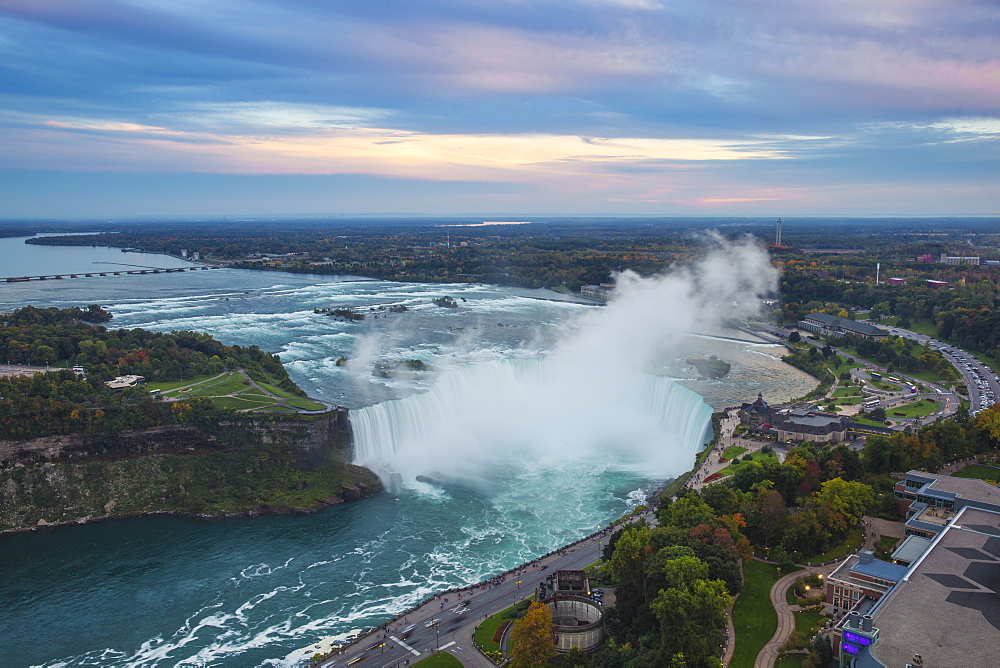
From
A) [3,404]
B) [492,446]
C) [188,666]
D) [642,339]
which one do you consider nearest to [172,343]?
[3,404]

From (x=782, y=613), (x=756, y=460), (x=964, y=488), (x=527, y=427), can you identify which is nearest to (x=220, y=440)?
(x=527, y=427)

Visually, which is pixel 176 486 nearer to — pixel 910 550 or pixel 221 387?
pixel 221 387

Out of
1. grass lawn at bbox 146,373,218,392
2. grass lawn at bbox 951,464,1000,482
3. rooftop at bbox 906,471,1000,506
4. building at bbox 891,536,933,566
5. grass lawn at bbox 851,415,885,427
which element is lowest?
grass lawn at bbox 951,464,1000,482

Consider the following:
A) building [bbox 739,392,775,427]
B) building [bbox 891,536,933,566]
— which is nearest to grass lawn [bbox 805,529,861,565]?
building [bbox 891,536,933,566]

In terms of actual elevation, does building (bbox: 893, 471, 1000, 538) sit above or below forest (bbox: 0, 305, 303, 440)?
below

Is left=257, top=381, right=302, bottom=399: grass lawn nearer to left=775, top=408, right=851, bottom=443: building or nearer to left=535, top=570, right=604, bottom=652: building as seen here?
left=535, top=570, right=604, bottom=652: building

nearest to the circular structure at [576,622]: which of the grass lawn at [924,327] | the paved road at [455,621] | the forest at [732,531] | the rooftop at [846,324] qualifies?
the forest at [732,531]
